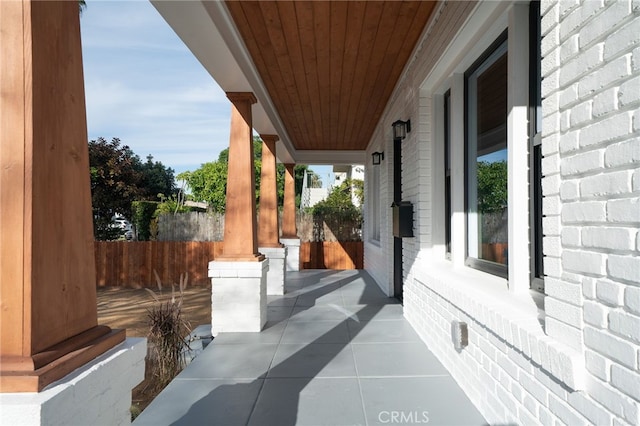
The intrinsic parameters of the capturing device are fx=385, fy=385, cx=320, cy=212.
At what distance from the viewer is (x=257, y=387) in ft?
9.48

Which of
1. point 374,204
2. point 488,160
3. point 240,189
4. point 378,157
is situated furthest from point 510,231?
point 374,204

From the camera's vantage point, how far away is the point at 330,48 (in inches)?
153

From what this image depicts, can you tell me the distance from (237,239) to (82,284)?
3.25 meters

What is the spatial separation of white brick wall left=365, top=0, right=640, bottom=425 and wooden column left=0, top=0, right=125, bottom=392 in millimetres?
1647

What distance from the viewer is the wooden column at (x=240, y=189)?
4.45m

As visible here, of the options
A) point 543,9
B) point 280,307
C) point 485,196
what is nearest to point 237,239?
point 280,307

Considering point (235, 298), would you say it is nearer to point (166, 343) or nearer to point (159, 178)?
point (166, 343)

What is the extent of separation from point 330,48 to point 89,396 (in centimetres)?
363

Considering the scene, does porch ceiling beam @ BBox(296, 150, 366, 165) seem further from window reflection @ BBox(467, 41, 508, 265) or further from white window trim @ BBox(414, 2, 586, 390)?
window reflection @ BBox(467, 41, 508, 265)

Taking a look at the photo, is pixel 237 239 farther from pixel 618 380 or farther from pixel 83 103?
pixel 618 380

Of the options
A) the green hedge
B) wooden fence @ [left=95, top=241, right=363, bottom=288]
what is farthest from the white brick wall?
the green hedge

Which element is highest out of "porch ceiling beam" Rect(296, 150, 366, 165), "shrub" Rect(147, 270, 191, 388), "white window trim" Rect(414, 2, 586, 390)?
"porch ceiling beam" Rect(296, 150, 366, 165)

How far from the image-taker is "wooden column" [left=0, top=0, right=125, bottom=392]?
98 centimetres

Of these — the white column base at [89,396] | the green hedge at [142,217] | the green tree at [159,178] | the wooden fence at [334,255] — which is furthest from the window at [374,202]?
the green tree at [159,178]
